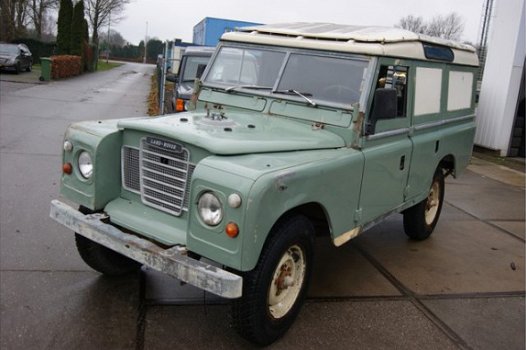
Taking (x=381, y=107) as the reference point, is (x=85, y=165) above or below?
below

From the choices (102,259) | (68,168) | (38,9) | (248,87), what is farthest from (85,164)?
(38,9)

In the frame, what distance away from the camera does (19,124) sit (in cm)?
1138

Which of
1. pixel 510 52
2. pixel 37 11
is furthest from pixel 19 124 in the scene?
pixel 37 11

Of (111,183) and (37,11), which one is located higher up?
(37,11)

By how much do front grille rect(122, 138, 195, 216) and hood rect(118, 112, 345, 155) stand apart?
0.39 feet

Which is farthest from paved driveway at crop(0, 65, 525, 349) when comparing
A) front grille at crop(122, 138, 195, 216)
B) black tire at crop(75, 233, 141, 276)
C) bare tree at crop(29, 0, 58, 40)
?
bare tree at crop(29, 0, 58, 40)

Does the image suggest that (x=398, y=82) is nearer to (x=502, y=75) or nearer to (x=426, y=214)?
(x=426, y=214)

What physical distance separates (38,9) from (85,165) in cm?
4348

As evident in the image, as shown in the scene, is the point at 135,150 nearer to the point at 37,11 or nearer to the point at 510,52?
the point at 510,52

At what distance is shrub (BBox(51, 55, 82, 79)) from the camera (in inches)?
997

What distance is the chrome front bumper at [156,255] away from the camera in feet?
9.73

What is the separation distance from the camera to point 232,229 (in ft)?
9.71

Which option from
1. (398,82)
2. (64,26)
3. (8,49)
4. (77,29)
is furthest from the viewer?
(77,29)

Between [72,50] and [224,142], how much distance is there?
31.5 m
